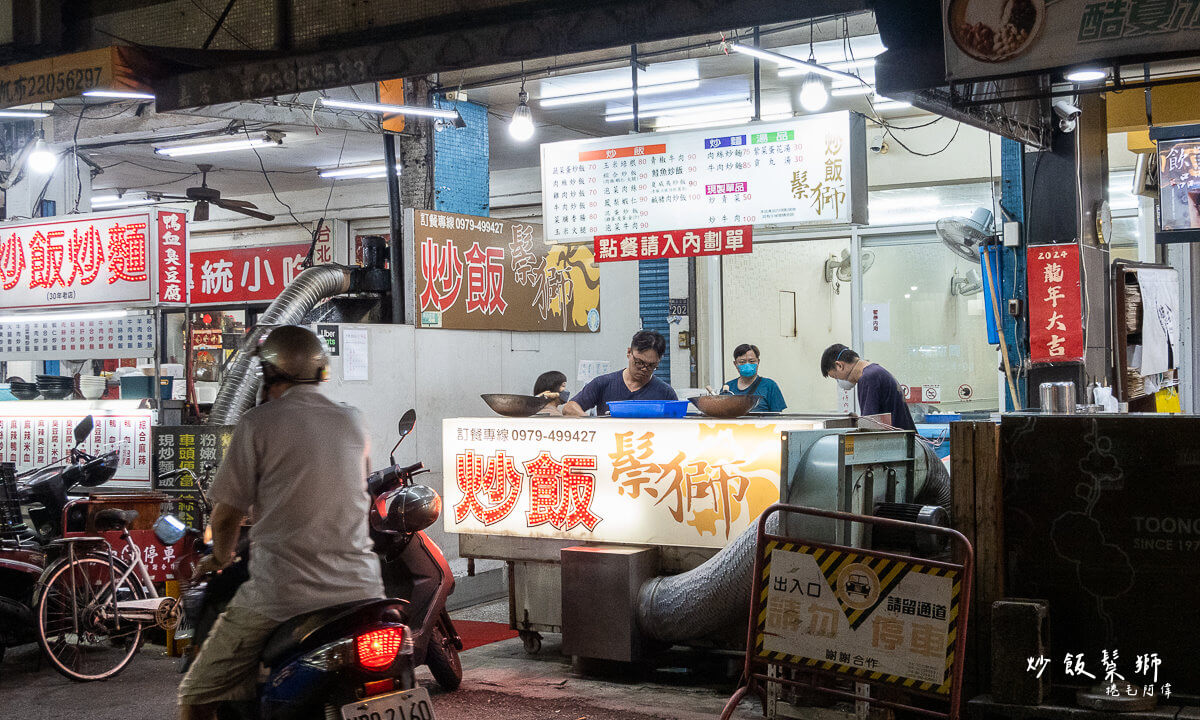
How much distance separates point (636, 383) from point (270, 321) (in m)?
3.24

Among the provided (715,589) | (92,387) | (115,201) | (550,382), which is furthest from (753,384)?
(115,201)

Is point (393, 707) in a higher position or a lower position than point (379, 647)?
lower

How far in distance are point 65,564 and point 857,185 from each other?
622 centimetres

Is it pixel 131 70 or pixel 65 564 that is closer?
pixel 131 70

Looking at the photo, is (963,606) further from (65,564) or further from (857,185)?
(65,564)

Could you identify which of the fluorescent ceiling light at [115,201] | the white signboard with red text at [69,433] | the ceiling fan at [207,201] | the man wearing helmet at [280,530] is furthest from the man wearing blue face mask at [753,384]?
the fluorescent ceiling light at [115,201]

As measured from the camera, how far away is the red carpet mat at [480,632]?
836 centimetres

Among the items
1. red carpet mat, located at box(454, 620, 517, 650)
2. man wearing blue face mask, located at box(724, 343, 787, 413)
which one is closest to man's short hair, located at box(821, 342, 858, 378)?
man wearing blue face mask, located at box(724, 343, 787, 413)

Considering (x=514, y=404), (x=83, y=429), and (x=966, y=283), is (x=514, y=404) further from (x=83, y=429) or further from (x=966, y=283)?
(x=966, y=283)

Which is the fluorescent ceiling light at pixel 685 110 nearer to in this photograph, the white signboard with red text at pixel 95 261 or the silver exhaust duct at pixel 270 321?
the silver exhaust duct at pixel 270 321

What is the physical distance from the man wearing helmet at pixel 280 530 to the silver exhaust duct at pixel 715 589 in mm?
2486

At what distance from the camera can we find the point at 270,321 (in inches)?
383

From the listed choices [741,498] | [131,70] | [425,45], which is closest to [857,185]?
[741,498]

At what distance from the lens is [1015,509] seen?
5863 mm
